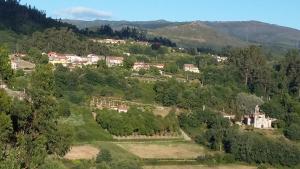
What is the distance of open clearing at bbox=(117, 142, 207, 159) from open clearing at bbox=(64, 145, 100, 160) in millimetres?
2337

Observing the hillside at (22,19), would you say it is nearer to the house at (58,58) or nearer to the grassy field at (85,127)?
the house at (58,58)

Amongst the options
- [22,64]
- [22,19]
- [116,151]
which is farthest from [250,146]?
[22,19]

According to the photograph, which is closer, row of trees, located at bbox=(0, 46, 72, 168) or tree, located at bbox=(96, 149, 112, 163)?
row of trees, located at bbox=(0, 46, 72, 168)

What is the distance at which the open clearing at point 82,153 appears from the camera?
102 feet

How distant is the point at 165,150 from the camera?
36156 millimetres

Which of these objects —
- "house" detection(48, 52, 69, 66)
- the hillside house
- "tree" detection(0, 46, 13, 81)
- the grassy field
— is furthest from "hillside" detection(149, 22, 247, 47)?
"tree" detection(0, 46, 13, 81)

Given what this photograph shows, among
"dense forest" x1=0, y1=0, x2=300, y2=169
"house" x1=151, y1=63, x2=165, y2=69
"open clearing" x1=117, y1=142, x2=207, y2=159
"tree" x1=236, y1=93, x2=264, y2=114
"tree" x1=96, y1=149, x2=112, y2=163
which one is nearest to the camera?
"dense forest" x1=0, y1=0, x2=300, y2=169

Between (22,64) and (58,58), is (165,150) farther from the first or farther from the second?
(58,58)

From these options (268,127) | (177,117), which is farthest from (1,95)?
(268,127)

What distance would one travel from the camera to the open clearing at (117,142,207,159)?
3475 centimetres

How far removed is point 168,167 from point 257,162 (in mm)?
6340

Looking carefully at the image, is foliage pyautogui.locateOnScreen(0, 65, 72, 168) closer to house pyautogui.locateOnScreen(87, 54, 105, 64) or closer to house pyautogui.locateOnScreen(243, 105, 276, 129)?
house pyautogui.locateOnScreen(243, 105, 276, 129)

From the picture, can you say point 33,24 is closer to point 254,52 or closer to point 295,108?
point 254,52

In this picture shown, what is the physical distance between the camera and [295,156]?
36.2 metres
